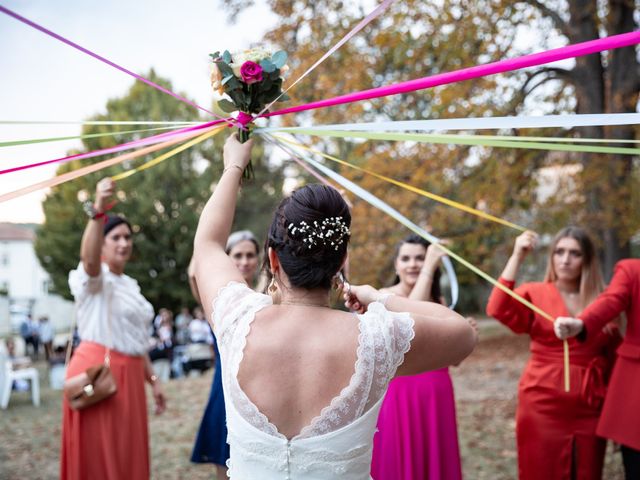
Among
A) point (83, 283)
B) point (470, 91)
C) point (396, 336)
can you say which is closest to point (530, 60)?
point (396, 336)

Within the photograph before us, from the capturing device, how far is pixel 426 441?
143 inches

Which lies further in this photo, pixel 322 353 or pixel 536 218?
pixel 536 218

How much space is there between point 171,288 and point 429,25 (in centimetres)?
1825

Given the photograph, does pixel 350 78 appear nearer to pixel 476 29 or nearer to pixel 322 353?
pixel 476 29

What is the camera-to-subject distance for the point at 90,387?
3.84 meters

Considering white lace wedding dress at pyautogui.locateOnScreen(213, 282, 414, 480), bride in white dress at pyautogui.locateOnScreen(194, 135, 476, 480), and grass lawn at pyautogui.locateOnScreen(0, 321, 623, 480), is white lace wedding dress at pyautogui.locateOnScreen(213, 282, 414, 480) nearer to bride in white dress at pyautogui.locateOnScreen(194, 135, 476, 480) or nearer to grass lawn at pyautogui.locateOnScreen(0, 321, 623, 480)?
bride in white dress at pyautogui.locateOnScreen(194, 135, 476, 480)

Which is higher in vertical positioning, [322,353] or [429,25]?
[429,25]

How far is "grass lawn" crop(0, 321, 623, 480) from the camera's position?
6137 millimetres

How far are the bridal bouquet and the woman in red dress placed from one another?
2.29m

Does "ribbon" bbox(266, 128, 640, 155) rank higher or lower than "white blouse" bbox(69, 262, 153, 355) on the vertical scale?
higher

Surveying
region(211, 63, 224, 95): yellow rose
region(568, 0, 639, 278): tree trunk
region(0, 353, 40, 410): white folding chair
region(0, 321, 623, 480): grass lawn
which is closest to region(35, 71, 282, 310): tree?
region(0, 321, 623, 480): grass lawn

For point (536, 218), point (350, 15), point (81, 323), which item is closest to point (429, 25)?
point (350, 15)

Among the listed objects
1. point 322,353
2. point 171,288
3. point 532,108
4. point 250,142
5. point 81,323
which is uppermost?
point 532,108

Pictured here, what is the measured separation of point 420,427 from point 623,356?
4.28ft
